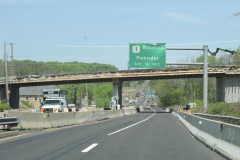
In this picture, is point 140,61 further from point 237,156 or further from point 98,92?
point 98,92

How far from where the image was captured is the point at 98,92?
192 metres

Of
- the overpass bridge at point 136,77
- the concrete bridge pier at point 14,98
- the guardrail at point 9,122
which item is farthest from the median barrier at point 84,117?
the concrete bridge pier at point 14,98

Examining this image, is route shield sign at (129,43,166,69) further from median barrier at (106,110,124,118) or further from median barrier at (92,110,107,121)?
median barrier at (106,110,124,118)

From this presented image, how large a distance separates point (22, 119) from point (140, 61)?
71.5ft

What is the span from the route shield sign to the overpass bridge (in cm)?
2430

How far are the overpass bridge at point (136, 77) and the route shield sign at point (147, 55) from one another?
24.3 m

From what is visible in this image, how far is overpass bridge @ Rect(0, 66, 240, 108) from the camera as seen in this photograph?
66.4m

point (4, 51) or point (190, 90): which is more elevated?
point (4, 51)

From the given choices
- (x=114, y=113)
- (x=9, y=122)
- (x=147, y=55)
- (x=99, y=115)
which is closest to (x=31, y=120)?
(x=9, y=122)

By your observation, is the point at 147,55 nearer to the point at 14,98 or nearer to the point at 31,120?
the point at 31,120

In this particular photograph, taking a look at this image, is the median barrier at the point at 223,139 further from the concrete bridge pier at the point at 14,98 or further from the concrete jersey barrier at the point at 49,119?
A: the concrete bridge pier at the point at 14,98

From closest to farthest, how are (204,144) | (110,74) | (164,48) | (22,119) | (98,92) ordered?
1. (204,144)
2. (22,119)
3. (164,48)
4. (110,74)
5. (98,92)

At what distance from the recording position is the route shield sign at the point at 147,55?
1669 inches

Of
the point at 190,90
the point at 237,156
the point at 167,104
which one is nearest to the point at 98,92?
the point at 167,104
